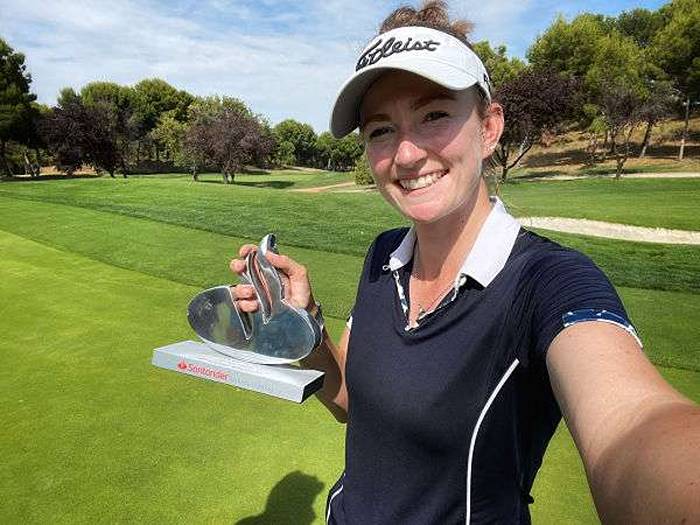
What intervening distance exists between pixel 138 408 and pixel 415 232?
300cm

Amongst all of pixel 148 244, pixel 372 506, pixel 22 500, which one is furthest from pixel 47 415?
pixel 148 244

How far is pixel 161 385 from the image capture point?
4305 millimetres

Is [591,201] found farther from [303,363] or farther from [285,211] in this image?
[303,363]

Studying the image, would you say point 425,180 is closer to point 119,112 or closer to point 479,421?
point 479,421

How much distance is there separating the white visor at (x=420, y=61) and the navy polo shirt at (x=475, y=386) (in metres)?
0.39

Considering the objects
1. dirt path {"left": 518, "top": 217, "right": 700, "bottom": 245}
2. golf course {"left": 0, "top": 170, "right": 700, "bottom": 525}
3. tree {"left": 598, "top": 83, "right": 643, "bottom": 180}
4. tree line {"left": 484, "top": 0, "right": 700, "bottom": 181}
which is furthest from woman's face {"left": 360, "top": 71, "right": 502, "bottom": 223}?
tree {"left": 598, "top": 83, "right": 643, "bottom": 180}

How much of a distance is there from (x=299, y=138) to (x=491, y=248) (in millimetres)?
79502

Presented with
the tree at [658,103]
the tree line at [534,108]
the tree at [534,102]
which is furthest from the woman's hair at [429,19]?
the tree at [658,103]

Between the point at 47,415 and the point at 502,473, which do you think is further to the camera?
the point at 47,415

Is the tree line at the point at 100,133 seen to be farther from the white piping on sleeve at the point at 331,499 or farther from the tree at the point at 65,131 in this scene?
the white piping on sleeve at the point at 331,499

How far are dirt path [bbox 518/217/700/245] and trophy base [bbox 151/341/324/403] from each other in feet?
41.6

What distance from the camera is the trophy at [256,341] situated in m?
1.73

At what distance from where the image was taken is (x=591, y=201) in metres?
20.5

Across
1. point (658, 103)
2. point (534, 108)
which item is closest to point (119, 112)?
point (534, 108)
